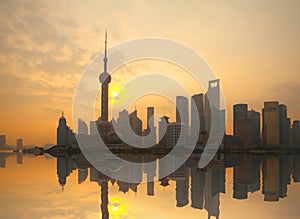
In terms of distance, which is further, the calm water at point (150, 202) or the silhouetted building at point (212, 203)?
the silhouetted building at point (212, 203)

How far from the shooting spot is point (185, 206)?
27219 millimetres

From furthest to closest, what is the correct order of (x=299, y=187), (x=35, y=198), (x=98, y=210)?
(x=299, y=187) < (x=35, y=198) < (x=98, y=210)

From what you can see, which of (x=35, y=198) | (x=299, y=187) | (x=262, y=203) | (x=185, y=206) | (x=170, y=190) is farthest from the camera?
(x=299, y=187)

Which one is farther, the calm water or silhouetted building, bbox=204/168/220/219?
silhouetted building, bbox=204/168/220/219

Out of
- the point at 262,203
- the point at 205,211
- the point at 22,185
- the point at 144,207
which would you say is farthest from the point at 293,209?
the point at 22,185

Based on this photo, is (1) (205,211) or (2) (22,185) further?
(2) (22,185)

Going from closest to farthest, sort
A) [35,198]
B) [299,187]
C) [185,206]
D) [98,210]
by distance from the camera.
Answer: [98,210]
[185,206]
[35,198]
[299,187]

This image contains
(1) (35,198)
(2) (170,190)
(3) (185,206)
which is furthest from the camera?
(2) (170,190)

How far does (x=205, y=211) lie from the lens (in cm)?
2534

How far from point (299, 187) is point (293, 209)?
624 inches

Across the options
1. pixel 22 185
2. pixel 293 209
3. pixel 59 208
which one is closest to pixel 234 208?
pixel 293 209

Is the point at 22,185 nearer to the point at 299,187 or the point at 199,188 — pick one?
the point at 199,188

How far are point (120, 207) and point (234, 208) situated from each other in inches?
300

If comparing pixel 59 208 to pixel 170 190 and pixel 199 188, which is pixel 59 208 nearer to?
pixel 170 190
